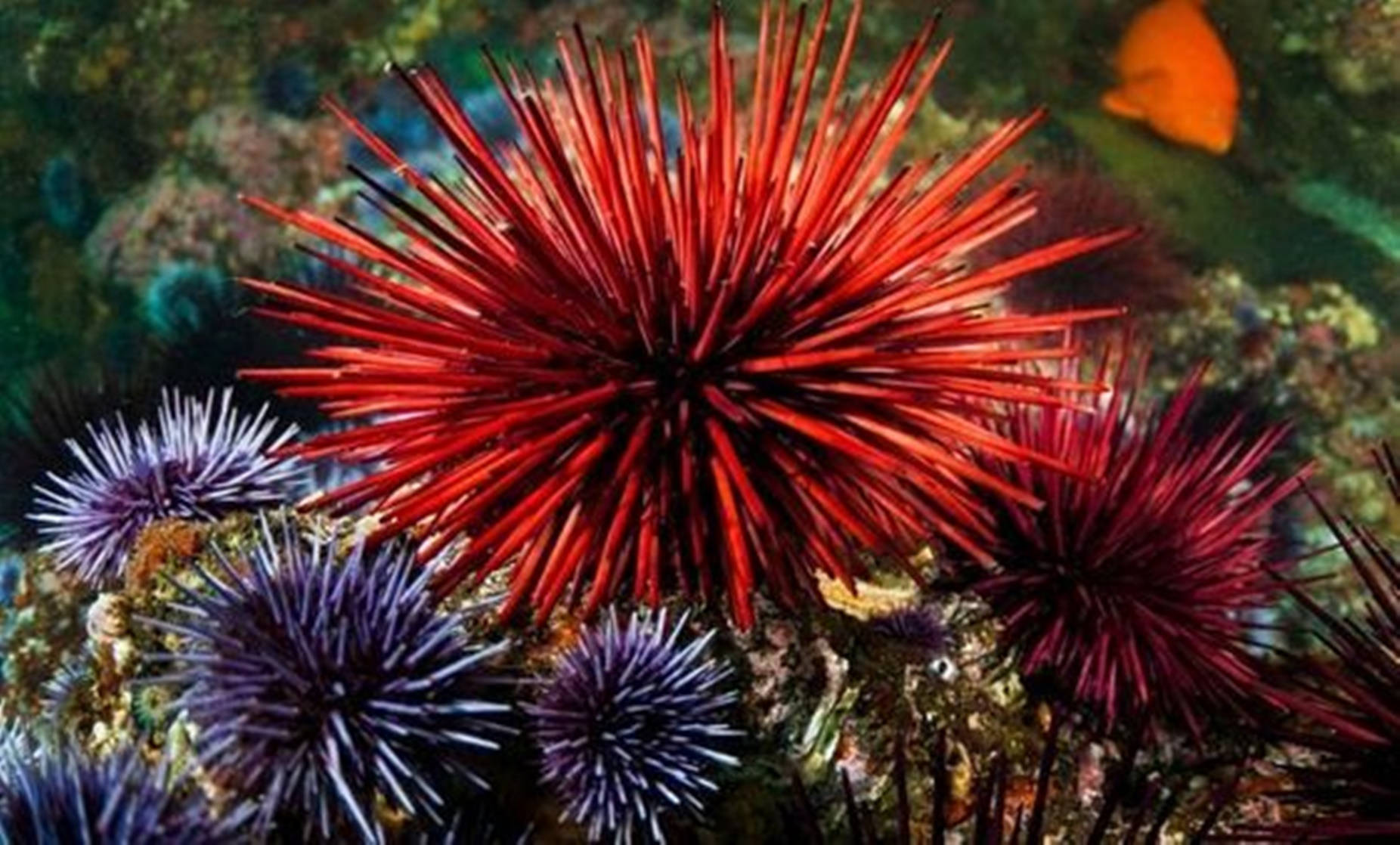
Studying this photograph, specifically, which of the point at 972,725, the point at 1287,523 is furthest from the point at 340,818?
the point at 1287,523

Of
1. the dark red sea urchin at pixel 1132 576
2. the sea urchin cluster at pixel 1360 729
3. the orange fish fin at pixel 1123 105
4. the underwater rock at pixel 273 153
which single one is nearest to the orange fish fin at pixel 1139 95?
the orange fish fin at pixel 1123 105

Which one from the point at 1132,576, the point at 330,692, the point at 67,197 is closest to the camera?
the point at 330,692

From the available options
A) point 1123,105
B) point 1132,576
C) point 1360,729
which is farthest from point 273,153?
point 1360,729

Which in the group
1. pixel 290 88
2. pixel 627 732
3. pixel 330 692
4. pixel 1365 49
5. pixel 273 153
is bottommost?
pixel 330 692

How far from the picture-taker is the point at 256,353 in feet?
20.3

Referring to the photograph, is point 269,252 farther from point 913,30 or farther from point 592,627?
point 592,627

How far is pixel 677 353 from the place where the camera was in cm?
273

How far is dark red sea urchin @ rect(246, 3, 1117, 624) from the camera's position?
2.65 m

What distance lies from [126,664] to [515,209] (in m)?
1.53

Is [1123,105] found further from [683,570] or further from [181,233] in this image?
[181,233]

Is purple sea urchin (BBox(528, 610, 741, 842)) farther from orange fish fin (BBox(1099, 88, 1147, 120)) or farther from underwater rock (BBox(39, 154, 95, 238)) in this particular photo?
underwater rock (BBox(39, 154, 95, 238))

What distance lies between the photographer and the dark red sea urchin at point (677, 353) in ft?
8.70

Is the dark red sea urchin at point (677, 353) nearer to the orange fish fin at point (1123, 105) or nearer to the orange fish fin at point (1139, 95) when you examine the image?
the orange fish fin at point (1139, 95)

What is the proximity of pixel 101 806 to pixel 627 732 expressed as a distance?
1060 mm
